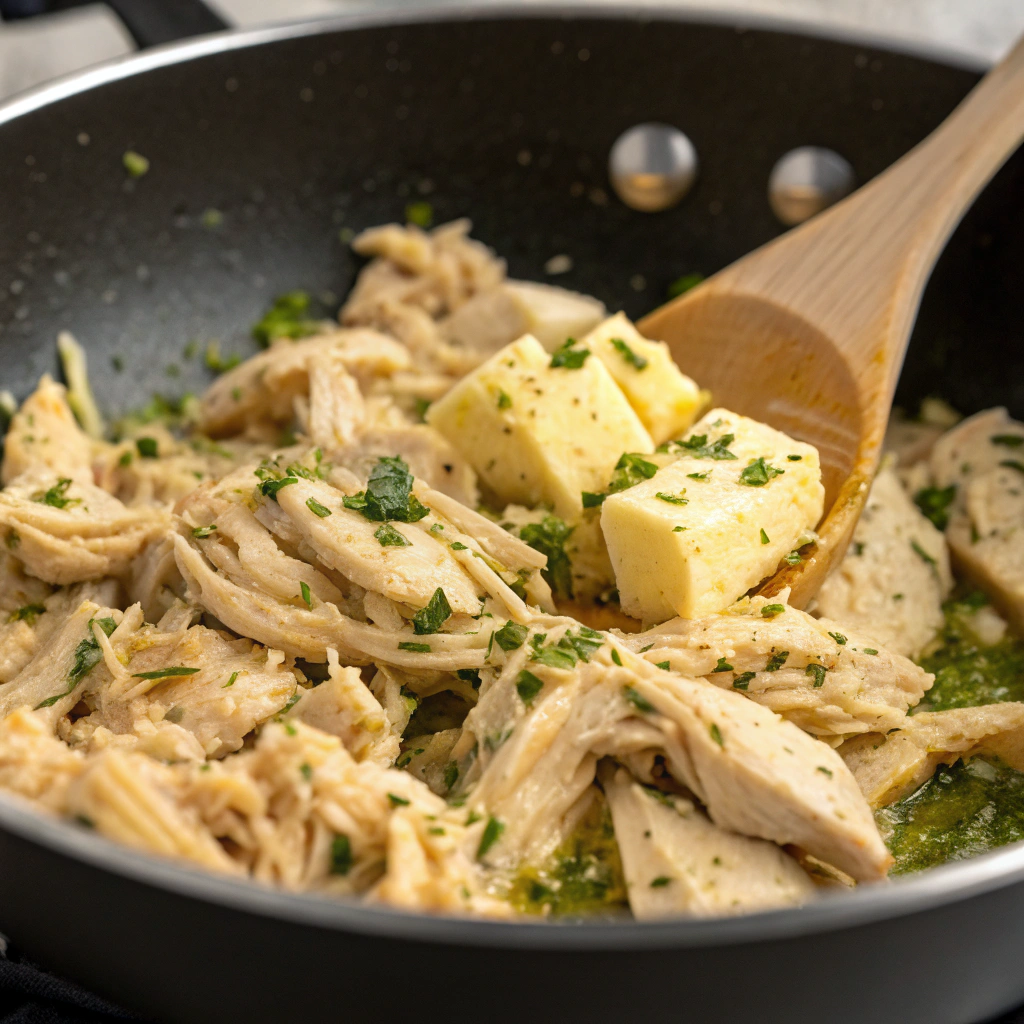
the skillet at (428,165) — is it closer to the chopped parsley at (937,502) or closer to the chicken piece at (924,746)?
the chopped parsley at (937,502)

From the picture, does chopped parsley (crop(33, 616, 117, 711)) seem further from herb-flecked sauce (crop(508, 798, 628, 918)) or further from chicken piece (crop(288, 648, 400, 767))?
herb-flecked sauce (crop(508, 798, 628, 918))

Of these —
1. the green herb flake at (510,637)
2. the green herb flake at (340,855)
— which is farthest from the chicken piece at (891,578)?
the green herb flake at (340,855)

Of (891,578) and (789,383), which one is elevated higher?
(789,383)

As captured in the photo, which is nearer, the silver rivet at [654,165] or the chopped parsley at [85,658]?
the chopped parsley at [85,658]

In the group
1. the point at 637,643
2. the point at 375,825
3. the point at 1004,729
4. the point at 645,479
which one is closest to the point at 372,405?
the point at 645,479

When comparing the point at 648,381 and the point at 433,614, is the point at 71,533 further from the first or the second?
the point at 648,381

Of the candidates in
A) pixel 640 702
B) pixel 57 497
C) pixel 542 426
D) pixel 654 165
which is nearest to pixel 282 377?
pixel 57 497
